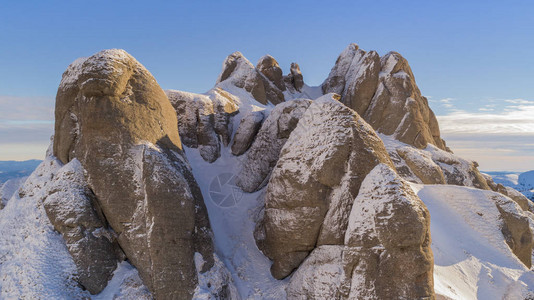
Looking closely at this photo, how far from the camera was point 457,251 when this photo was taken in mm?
19391

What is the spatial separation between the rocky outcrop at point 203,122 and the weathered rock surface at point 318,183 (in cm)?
1007

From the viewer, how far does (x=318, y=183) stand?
17.1 m

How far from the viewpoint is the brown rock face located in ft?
52.3

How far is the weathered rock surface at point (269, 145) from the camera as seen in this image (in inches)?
955

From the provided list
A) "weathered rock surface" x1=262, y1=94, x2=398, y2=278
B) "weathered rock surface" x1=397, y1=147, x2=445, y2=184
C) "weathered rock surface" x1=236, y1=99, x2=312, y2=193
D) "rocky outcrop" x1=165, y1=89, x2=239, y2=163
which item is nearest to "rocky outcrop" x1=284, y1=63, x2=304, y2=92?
"rocky outcrop" x1=165, y1=89, x2=239, y2=163

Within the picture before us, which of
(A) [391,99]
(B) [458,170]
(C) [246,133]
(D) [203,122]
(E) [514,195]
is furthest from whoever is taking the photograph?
(E) [514,195]

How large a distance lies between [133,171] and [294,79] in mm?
41203

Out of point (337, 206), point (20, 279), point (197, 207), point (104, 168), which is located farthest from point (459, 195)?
point (20, 279)

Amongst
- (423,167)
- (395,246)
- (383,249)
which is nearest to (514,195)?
(423,167)

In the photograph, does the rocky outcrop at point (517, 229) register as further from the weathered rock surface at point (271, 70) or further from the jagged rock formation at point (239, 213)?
the weathered rock surface at point (271, 70)

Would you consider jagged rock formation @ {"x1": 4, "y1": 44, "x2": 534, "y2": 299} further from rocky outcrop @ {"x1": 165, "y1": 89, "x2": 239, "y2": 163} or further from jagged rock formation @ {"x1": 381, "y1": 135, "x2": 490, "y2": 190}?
jagged rock formation @ {"x1": 381, "y1": 135, "x2": 490, "y2": 190}

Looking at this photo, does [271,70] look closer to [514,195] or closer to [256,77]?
[256,77]

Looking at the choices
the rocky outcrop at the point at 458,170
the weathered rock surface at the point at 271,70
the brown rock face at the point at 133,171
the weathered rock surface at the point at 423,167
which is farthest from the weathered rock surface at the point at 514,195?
the brown rock face at the point at 133,171

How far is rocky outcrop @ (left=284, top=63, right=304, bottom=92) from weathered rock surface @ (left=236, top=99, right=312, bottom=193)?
29114 mm
